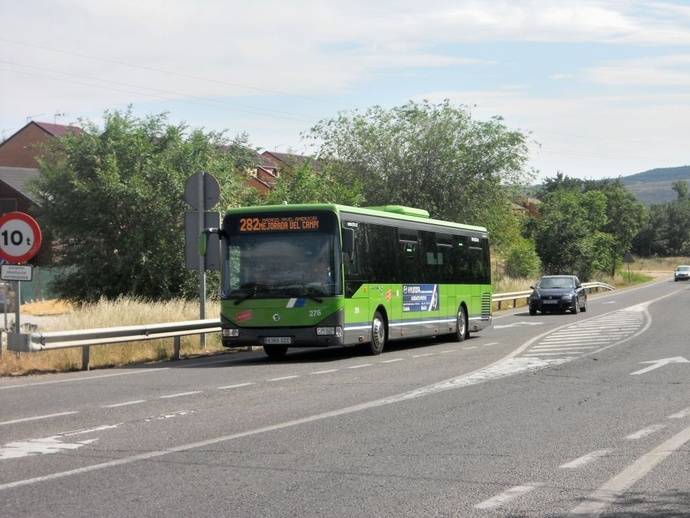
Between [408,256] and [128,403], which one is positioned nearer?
[128,403]

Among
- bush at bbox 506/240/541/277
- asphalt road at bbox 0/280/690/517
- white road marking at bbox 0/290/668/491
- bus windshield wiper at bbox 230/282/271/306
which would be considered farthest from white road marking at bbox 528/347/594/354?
bush at bbox 506/240/541/277

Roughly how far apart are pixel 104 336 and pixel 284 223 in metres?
3.91

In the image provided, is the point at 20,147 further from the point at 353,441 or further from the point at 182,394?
the point at 353,441

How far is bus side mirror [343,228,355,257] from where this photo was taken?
1998cm

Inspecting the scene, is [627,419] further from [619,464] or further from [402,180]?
[402,180]

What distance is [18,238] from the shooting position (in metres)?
17.5

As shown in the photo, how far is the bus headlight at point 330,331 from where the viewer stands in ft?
63.7

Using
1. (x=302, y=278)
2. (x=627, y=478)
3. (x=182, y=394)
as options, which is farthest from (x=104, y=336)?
(x=627, y=478)

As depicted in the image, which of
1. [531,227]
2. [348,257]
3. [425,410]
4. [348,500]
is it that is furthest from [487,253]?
[531,227]

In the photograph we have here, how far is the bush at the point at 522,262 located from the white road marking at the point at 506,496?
6287 centimetres

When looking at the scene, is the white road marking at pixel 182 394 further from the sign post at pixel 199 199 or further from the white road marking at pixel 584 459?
the sign post at pixel 199 199

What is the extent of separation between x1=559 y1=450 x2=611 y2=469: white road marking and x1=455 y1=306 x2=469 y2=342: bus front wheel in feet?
56.8

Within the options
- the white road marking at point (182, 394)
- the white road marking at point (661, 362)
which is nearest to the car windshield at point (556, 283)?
the white road marking at point (661, 362)

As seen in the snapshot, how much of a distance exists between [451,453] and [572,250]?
229 ft
